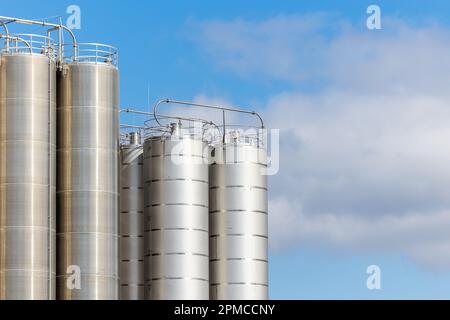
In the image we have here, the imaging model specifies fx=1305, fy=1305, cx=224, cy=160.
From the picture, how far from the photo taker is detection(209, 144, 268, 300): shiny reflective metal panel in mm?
84125

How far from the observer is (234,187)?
278 ft

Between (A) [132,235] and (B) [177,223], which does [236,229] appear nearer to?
(B) [177,223]

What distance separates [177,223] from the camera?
80.6m

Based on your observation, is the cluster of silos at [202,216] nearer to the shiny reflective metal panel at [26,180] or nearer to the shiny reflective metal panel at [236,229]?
the shiny reflective metal panel at [236,229]

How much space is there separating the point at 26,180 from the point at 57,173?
10.0ft

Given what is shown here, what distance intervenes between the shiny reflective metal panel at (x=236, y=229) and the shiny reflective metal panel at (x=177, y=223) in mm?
2653

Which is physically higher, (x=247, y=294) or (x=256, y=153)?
(x=256, y=153)

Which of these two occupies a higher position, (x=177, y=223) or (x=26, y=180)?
(x=26, y=180)

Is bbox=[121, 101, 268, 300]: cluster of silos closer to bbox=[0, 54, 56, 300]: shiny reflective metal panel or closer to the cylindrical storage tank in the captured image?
the cylindrical storage tank

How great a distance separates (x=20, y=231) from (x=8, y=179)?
3043 millimetres

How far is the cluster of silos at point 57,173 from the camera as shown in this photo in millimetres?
73500

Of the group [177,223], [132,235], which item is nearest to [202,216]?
[177,223]
